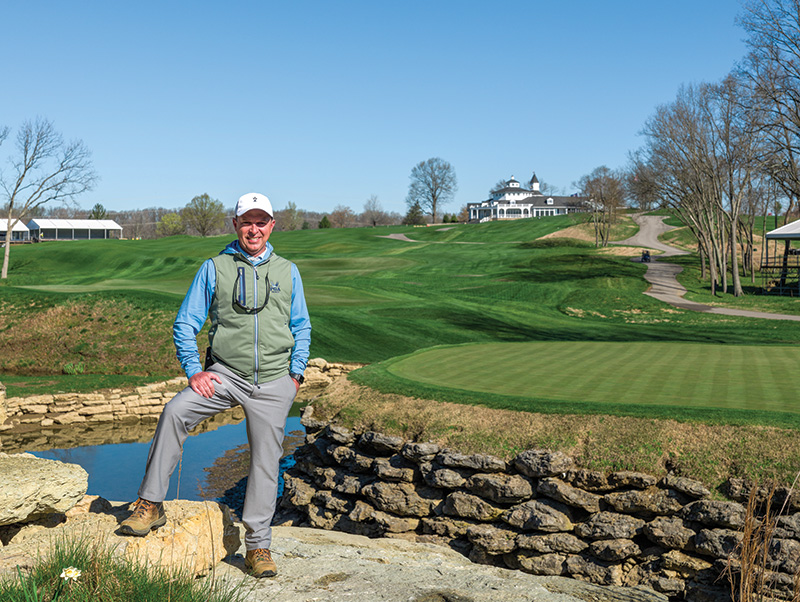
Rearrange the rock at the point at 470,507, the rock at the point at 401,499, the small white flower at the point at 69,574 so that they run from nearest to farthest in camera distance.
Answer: the small white flower at the point at 69,574 → the rock at the point at 470,507 → the rock at the point at 401,499

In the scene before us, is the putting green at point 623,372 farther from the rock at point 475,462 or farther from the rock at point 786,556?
the rock at point 786,556

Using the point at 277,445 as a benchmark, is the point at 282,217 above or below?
above

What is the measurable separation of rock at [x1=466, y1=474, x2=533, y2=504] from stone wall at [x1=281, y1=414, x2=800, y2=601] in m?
0.01

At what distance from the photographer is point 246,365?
475cm

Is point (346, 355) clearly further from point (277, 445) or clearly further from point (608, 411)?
point (277, 445)

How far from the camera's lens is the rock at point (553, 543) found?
7309 millimetres

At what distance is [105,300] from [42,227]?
97602 millimetres

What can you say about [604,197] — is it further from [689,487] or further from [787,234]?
[689,487]

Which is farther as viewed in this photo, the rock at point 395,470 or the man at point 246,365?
the rock at point 395,470

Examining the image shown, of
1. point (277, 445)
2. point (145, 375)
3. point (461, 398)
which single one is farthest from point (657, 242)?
point (277, 445)

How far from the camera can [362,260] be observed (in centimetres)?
5494

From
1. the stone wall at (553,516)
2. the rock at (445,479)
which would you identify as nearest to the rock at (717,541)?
the stone wall at (553,516)

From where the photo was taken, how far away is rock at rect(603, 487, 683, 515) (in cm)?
712

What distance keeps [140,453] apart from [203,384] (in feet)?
33.2
